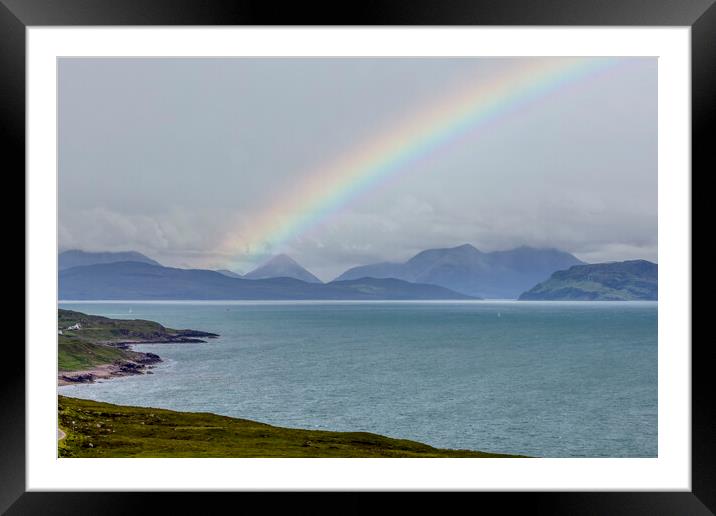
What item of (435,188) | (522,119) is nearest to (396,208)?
(435,188)

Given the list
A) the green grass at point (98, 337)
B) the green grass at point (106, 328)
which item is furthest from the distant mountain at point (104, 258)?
the green grass at point (106, 328)

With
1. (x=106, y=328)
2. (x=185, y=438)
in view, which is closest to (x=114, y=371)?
(x=106, y=328)

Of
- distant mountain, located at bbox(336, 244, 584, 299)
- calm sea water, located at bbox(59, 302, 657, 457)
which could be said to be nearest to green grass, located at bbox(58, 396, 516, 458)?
calm sea water, located at bbox(59, 302, 657, 457)

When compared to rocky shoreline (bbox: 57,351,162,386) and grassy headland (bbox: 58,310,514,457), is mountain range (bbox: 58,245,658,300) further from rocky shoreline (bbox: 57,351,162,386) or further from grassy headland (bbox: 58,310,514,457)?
grassy headland (bbox: 58,310,514,457)

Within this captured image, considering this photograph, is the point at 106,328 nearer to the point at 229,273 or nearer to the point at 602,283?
the point at 229,273

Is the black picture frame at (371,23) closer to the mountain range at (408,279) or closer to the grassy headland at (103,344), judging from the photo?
the grassy headland at (103,344)

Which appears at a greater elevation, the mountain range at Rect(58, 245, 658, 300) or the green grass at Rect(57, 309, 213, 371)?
the mountain range at Rect(58, 245, 658, 300)
